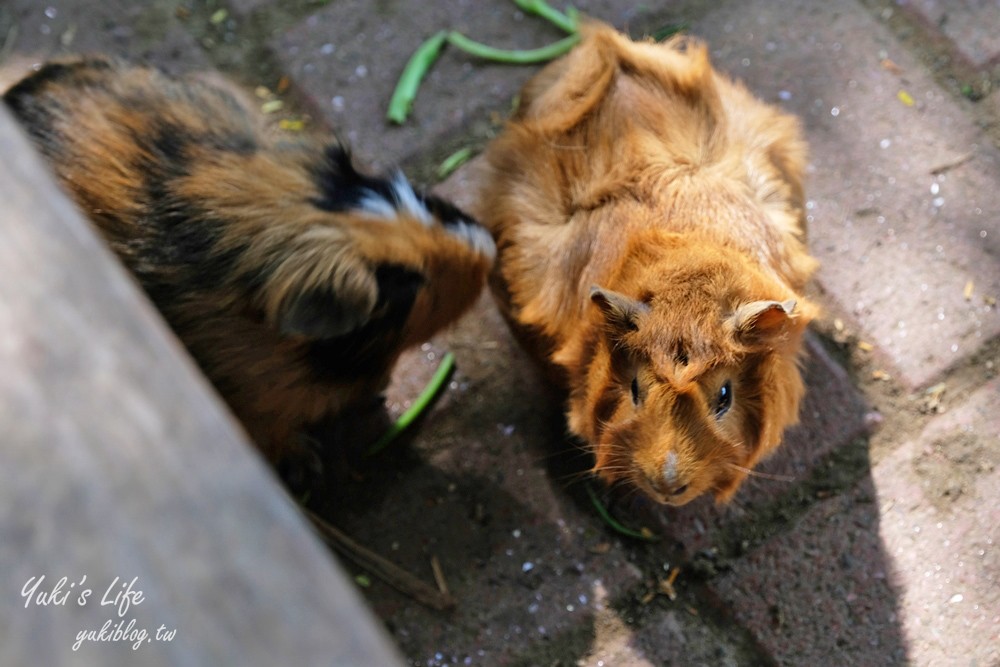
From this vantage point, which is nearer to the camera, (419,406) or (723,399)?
(723,399)

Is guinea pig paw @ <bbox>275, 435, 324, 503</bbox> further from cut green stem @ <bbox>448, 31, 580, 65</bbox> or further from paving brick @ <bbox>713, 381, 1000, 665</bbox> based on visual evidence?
cut green stem @ <bbox>448, 31, 580, 65</bbox>

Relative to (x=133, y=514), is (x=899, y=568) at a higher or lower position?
lower

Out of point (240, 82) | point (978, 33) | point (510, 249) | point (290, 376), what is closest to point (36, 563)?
point (290, 376)

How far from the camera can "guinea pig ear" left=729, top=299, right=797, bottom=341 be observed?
1862mm

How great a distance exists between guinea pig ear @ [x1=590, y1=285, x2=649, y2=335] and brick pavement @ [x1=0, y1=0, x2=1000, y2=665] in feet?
2.69

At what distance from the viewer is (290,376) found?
91.7 inches

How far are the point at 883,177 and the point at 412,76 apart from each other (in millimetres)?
1604

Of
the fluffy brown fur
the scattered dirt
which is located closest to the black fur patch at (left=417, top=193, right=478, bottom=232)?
the fluffy brown fur

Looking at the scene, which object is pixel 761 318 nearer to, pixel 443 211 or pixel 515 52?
pixel 443 211

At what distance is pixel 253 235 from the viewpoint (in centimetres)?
217

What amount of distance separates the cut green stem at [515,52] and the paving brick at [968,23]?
3.95ft

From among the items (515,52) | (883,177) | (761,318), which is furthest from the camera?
(515,52)

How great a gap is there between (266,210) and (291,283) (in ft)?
0.67

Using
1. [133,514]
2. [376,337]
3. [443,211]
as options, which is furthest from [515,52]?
[133,514]
